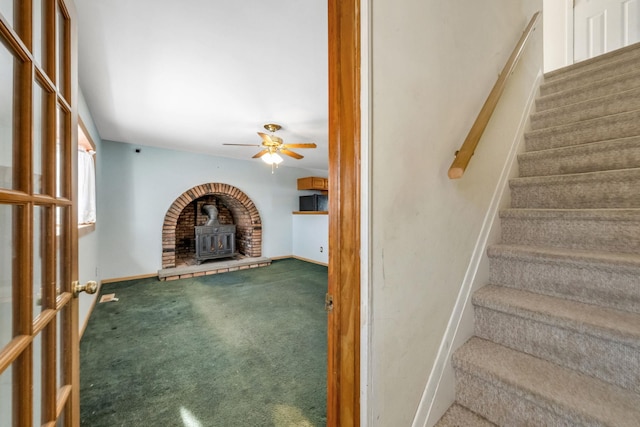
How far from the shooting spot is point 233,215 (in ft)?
19.2

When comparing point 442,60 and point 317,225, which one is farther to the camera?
point 317,225

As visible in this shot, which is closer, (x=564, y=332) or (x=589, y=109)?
(x=564, y=332)

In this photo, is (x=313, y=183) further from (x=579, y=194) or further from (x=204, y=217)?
(x=579, y=194)

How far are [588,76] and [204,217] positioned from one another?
5924 millimetres

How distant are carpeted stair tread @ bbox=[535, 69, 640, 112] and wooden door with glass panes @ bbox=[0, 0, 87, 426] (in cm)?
279

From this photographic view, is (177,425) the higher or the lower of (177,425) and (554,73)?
the lower

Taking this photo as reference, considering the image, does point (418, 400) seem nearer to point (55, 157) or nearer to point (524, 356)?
point (524, 356)

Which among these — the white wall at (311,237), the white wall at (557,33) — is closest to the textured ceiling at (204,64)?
the white wall at (311,237)

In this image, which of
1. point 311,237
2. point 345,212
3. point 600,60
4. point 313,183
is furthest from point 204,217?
point 600,60

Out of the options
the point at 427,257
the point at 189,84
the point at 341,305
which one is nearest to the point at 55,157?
the point at 341,305

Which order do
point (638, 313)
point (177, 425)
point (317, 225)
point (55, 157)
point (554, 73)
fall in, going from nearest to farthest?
1. point (55, 157)
2. point (638, 313)
3. point (177, 425)
4. point (554, 73)
5. point (317, 225)

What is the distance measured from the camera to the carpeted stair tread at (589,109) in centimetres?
152

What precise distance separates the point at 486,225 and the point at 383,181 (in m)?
0.90

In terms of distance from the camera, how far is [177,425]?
1.33 meters
